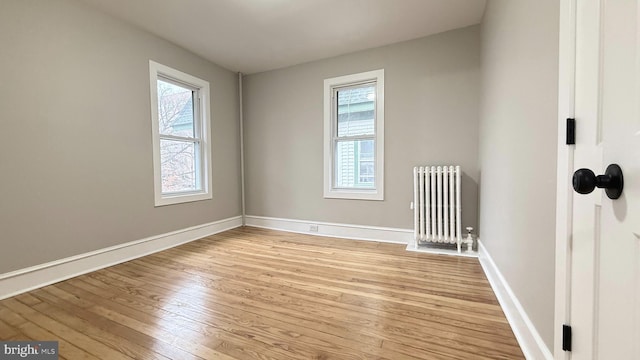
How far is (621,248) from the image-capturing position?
2.07 feet

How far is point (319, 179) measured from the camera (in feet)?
12.4

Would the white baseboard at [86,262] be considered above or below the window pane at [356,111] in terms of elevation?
below

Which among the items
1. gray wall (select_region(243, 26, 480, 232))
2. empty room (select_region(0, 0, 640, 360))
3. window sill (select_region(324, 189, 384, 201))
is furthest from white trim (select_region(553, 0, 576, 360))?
window sill (select_region(324, 189, 384, 201))

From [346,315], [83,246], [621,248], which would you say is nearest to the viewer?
[621,248]

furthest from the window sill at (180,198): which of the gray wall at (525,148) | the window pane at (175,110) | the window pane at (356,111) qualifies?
the gray wall at (525,148)

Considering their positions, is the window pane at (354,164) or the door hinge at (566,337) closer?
the door hinge at (566,337)

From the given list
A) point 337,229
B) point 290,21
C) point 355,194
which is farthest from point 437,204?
point 290,21

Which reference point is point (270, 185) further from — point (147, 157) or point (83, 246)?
point (83, 246)

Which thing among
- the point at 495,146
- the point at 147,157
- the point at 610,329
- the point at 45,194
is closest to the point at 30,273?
the point at 45,194

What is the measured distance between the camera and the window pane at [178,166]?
3244 mm

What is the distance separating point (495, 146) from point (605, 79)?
4.94ft

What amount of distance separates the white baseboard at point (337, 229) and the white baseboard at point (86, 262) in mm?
977

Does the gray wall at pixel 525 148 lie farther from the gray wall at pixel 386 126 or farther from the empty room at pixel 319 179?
the gray wall at pixel 386 126

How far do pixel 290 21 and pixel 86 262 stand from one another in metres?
3.24
